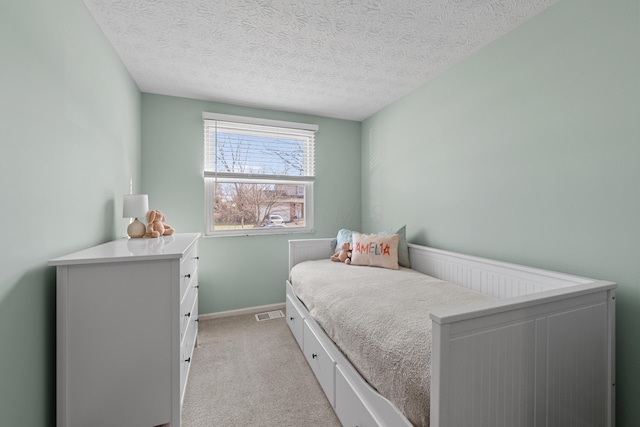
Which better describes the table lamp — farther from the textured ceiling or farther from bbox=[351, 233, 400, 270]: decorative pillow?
bbox=[351, 233, 400, 270]: decorative pillow

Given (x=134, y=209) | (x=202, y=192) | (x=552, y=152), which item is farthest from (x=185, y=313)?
(x=552, y=152)

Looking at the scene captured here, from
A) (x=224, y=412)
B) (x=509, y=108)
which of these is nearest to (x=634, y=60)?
(x=509, y=108)

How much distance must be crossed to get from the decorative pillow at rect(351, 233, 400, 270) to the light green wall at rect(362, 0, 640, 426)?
0.38 metres

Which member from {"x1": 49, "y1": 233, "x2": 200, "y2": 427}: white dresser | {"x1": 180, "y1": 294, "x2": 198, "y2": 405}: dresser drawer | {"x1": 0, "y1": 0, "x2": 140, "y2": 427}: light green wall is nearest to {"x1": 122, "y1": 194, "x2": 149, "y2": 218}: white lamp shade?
{"x1": 0, "y1": 0, "x2": 140, "y2": 427}: light green wall

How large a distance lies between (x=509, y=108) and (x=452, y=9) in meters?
0.72

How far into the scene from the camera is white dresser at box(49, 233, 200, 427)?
1.13m

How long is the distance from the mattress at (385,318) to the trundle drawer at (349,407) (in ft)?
0.42

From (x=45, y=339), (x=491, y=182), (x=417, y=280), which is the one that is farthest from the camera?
(x=417, y=280)

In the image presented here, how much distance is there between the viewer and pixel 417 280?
198 centimetres

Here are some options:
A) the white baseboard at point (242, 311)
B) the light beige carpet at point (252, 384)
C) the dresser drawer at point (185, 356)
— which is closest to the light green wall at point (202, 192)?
the white baseboard at point (242, 311)

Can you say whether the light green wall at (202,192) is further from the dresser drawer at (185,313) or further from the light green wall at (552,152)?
the light green wall at (552,152)

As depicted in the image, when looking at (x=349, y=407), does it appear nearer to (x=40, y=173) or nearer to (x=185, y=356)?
(x=185, y=356)

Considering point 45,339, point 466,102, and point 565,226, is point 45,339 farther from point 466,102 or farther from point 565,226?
point 466,102

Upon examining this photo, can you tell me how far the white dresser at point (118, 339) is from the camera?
1.13 m
